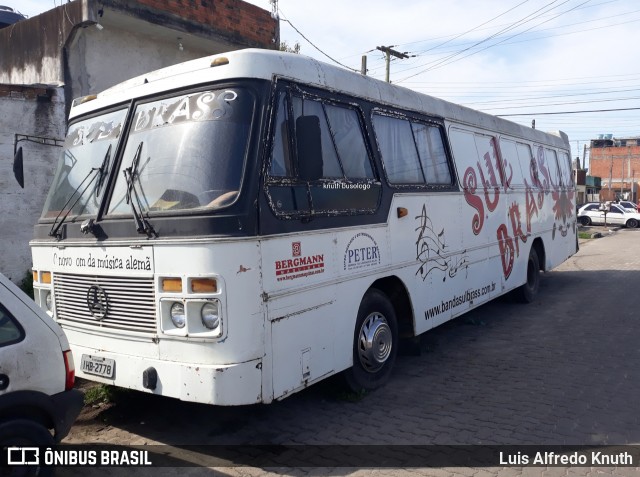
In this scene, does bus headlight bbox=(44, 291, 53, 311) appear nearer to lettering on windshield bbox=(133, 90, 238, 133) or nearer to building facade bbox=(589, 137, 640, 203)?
lettering on windshield bbox=(133, 90, 238, 133)

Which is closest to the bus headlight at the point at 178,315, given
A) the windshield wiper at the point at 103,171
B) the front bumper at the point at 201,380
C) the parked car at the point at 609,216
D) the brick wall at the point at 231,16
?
the front bumper at the point at 201,380

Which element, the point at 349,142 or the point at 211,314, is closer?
the point at 211,314

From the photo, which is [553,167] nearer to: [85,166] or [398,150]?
[398,150]

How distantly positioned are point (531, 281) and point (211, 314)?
762 cm

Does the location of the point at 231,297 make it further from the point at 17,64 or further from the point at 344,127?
the point at 17,64

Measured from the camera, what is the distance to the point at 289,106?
4641 millimetres

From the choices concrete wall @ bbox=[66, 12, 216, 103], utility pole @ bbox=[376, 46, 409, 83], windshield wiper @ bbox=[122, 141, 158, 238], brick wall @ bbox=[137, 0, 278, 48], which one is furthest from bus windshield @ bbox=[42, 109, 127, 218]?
utility pole @ bbox=[376, 46, 409, 83]

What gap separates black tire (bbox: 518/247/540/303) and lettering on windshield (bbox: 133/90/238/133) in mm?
7096

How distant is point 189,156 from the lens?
14.1ft

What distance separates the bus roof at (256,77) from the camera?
4.40 m

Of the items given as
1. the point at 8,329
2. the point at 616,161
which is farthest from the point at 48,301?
the point at 616,161

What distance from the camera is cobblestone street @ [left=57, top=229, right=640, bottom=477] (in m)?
4.60

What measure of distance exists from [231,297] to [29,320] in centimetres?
128

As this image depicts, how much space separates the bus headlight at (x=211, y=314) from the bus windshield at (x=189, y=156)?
70cm
